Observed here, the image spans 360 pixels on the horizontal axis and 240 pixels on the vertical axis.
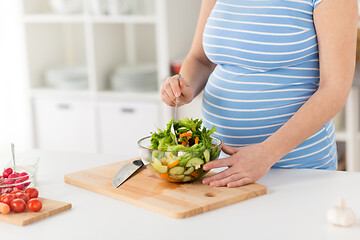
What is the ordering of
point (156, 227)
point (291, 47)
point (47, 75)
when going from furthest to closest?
point (47, 75)
point (291, 47)
point (156, 227)

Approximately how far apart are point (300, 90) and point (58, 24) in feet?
8.61

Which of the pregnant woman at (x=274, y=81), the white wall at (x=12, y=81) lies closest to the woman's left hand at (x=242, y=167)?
the pregnant woman at (x=274, y=81)

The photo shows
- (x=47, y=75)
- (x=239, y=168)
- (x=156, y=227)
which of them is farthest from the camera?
(x=47, y=75)

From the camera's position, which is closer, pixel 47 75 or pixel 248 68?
pixel 248 68

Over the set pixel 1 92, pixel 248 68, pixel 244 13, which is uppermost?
pixel 244 13

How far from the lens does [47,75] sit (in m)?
3.61

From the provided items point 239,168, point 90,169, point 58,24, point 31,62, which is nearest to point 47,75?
point 31,62

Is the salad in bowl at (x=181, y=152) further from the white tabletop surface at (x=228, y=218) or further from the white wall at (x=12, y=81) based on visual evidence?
the white wall at (x=12, y=81)

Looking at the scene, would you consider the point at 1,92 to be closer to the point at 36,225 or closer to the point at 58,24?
the point at 58,24

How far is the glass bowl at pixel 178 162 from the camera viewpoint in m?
1.27

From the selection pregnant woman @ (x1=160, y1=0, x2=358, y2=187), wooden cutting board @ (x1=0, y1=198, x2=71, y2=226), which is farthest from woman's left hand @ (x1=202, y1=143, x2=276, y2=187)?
wooden cutting board @ (x1=0, y1=198, x2=71, y2=226)

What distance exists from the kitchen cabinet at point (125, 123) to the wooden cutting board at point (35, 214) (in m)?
2.04

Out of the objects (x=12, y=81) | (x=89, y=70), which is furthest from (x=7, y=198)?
(x=12, y=81)

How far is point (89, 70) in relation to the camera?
3.43 metres
